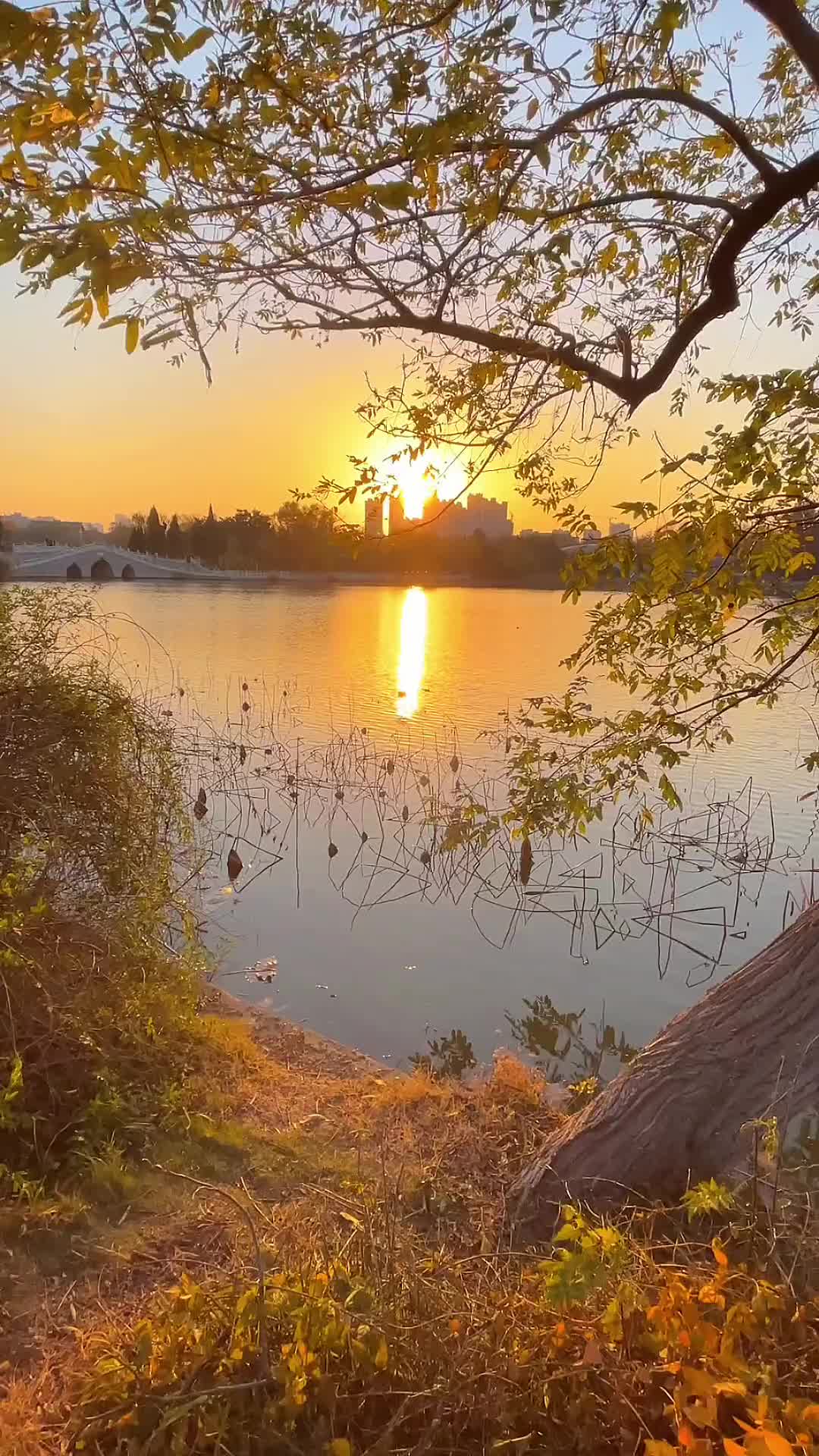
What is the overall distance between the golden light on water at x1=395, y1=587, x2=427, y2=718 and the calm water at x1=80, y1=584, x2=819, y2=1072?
312mm

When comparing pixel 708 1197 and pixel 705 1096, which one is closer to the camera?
pixel 708 1197

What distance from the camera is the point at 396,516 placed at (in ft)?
13.9

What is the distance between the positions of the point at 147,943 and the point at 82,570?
108 ft

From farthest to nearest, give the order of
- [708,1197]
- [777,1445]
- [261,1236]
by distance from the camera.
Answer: [261,1236], [708,1197], [777,1445]

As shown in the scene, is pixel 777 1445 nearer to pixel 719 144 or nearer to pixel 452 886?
pixel 719 144

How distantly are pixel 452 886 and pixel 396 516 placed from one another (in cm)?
623

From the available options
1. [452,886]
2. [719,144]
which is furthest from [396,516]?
[452,886]

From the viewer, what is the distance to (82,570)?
34.8 meters

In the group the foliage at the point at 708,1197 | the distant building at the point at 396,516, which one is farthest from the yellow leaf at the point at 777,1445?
the distant building at the point at 396,516

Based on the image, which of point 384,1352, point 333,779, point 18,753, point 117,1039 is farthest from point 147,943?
point 333,779

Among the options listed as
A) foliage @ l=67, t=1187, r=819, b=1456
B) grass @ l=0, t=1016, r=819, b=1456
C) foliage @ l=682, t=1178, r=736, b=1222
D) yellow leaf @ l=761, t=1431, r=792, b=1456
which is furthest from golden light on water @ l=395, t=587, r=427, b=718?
yellow leaf @ l=761, t=1431, r=792, b=1456

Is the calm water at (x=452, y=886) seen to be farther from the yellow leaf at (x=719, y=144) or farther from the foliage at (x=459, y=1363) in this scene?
the yellow leaf at (x=719, y=144)

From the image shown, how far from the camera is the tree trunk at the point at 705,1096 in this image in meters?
3.53

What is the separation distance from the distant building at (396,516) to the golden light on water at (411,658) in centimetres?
1266
